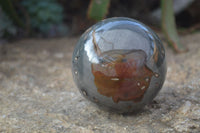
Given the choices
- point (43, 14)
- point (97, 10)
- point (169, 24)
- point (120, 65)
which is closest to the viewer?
point (120, 65)

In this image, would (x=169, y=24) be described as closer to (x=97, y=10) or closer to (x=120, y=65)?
(x=97, y=10)

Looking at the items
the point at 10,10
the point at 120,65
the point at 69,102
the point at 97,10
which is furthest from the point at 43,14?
the point at 120,65

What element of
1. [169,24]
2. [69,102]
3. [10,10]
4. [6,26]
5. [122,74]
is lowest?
[69,102]

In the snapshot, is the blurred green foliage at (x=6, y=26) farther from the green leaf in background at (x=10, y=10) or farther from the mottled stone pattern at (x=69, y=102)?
the mottled stone pattern at (x=69, y=102)

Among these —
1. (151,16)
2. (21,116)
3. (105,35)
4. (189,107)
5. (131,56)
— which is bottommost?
(21,116)

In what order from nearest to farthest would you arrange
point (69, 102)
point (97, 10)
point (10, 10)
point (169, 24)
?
point (69, 102) < point (97, 10) < point (169, 24) < point (10, 10)

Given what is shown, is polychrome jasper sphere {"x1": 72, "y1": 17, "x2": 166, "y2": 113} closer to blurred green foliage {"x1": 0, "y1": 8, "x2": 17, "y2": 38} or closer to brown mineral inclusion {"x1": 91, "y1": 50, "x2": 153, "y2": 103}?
brown mineral inclusion {"x1": 91, "y1": 50, "x2": 153, "y2": 103}

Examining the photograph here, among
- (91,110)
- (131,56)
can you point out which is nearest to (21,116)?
(91,110)

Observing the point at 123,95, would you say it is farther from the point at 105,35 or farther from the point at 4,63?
the point at 4,63
